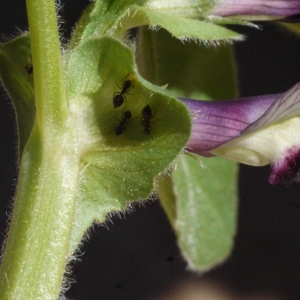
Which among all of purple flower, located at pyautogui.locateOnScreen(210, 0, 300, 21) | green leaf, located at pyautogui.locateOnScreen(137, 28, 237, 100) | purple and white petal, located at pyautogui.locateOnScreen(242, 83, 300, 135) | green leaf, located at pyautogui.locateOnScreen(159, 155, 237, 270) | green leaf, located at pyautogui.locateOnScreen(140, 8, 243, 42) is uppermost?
green leaf, located at pyautogui.locateOnScreen(140, 8, 243, 42)

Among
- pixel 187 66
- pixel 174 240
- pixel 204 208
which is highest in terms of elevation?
pixel 187 66

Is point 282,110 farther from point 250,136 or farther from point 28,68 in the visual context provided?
point 28,68

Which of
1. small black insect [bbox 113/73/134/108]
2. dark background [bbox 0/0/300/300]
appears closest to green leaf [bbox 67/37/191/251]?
small black insect [bbox 113/73/134/108]

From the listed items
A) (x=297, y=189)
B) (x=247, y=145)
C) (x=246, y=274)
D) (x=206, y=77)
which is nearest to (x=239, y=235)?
(x=246, y=274)

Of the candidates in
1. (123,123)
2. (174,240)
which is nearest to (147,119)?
(123,123)

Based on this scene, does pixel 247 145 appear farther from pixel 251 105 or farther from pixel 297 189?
pixel 297 189

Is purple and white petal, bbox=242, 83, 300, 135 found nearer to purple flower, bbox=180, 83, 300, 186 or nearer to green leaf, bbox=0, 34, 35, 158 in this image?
purple flower, bbox=180, 83, 300, 186

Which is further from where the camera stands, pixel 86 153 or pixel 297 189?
pixel 297 189
